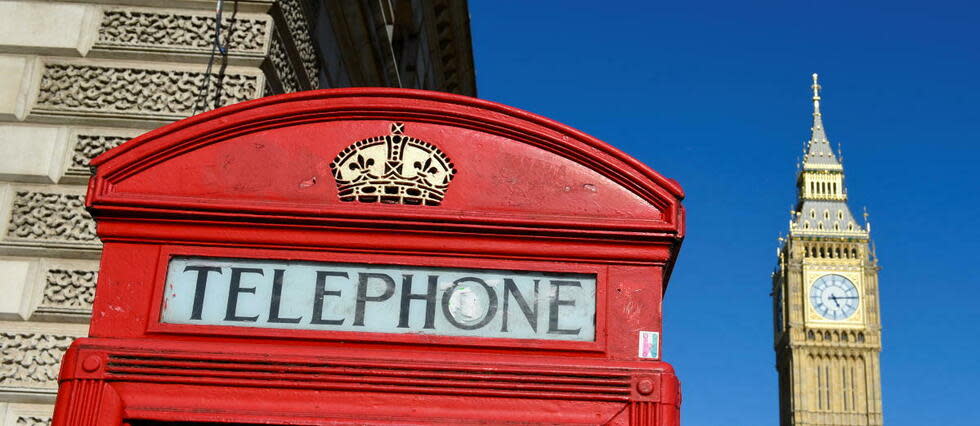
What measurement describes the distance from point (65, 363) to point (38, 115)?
3.35 m

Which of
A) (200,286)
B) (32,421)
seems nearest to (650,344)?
(200,286)

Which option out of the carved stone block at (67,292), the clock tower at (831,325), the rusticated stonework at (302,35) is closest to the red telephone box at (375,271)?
the carved stone block at (67,292)

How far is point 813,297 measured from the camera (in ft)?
219

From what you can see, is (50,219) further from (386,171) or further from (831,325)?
(831,325)

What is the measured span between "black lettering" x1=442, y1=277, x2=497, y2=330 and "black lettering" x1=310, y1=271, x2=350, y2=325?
0.22 meters

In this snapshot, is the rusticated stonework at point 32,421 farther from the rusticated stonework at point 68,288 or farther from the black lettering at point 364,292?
the black lettering at point 364,292

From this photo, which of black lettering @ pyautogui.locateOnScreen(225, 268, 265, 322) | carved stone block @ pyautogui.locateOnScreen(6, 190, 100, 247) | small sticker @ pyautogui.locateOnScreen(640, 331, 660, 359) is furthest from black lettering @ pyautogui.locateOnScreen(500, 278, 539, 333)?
carved stone block @ pyautogui.locateOnScreen(6, 190, 100, 247)

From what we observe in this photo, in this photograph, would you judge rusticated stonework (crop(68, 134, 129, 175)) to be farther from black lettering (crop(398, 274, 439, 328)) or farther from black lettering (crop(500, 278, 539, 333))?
black lettering (crop(500, 278, 539, 333))

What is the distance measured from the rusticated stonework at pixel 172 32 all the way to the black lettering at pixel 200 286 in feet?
10.4

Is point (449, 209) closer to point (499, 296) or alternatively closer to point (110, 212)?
point (499, 296)

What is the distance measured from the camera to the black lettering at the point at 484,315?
242cm

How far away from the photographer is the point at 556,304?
2.45 metres

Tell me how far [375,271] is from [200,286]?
0.38 meters

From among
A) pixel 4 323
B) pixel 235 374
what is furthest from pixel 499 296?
pixel 4 323
